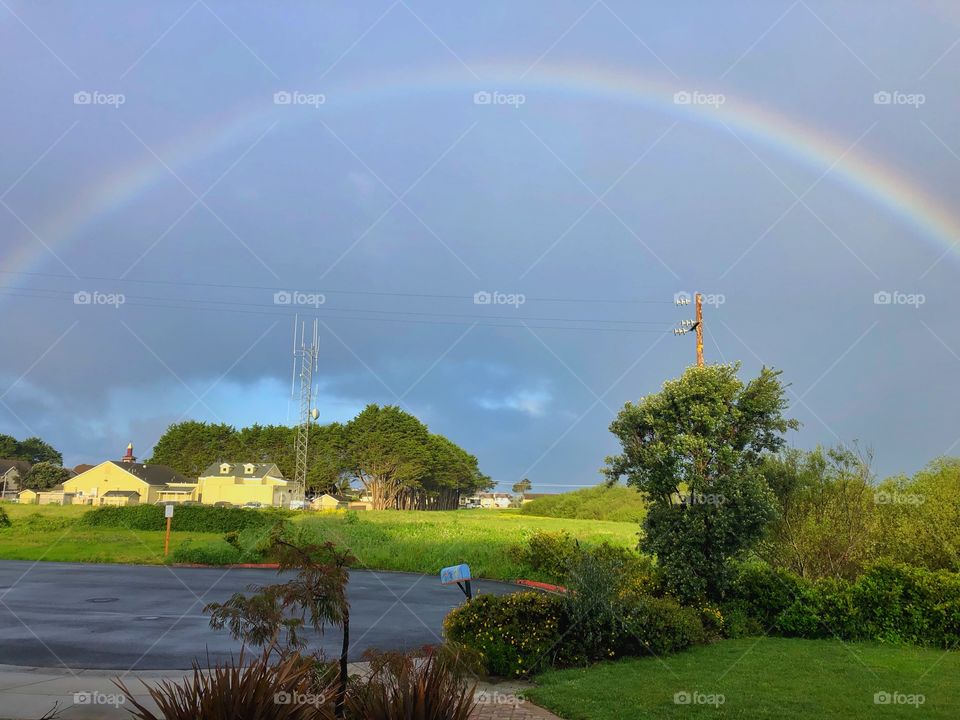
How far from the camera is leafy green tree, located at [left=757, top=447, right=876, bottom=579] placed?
54.3 feet

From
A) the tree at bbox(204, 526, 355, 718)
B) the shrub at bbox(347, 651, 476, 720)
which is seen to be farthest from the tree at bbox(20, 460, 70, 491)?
the shrub at bbox(347, 651, 476, 720)

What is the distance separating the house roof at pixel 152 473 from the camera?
255 ft

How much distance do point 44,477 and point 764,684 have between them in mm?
100126

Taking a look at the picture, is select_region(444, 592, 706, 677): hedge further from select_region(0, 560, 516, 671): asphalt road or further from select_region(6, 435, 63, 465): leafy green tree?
select_region(6, 435, 63, 465): leafy green tree

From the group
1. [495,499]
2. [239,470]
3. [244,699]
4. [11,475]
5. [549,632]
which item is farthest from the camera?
[495,499]

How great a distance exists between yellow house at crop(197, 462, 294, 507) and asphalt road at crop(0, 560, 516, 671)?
53.3m

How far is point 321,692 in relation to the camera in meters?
5.64

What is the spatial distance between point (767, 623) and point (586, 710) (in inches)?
322

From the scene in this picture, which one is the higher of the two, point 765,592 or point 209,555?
point 765,592

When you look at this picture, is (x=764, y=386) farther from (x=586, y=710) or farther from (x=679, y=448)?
(x=586, y=710)

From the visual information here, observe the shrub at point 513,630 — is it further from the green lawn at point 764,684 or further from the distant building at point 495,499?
the distant building at point 495,499

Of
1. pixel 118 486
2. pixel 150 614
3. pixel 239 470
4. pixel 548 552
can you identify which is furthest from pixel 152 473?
pixel 150 614

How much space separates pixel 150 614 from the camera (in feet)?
54.0

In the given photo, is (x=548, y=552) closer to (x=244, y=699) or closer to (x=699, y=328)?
(x=699, y=328)
